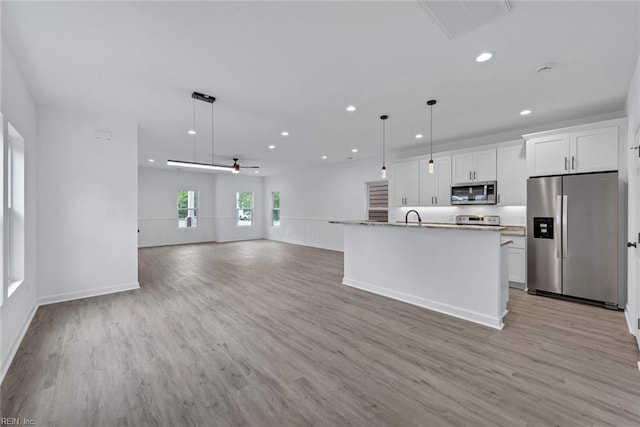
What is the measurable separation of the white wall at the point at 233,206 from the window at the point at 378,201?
224 inches

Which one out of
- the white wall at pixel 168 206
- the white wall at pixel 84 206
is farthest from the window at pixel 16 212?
the white wall at pixel 168 206

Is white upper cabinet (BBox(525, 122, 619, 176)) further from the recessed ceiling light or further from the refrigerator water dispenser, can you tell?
the recessed ceiling light

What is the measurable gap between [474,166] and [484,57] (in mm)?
3154

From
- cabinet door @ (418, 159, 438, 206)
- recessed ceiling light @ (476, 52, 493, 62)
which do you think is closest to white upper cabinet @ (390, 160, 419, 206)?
cabinet door @ (418, 159, 438, 206)

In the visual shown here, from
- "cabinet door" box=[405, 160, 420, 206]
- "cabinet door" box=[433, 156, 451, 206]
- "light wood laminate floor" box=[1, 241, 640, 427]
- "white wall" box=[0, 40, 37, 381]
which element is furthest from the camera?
"cabinet door" box=[405, 160, 420, 206]

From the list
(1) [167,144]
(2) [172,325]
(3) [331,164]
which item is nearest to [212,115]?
(1) [167,144]

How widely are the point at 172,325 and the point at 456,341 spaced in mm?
3137

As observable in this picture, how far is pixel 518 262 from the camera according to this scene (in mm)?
4613

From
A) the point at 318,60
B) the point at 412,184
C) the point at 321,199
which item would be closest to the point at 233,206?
the point at 321,199

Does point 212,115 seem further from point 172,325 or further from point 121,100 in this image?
point 172,325

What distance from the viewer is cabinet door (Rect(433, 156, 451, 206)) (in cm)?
575

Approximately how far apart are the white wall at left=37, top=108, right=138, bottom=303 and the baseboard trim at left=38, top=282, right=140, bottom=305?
0.01m

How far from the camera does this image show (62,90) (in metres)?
3.32

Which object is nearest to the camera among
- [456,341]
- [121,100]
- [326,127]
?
[456,341]
